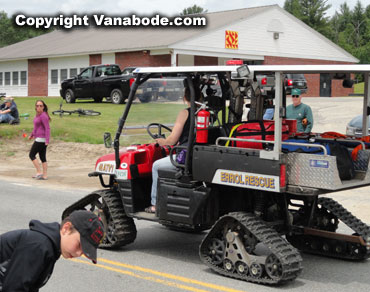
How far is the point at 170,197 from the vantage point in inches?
304

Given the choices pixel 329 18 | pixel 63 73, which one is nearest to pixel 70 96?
pixel 63 73

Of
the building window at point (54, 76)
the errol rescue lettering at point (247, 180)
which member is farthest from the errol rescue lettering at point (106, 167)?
Result: the building window at point (54, 76)

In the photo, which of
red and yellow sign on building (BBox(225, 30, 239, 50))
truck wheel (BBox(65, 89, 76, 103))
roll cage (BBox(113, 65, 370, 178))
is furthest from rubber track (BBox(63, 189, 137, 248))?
red and yellow sign on building (BBox(225, 30, 239, 50))

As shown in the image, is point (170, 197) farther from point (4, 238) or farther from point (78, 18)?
point (78, 18)

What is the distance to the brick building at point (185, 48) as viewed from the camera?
134 ft

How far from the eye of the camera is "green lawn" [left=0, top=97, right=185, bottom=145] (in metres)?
8.81

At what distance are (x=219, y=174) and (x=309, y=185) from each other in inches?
39.8

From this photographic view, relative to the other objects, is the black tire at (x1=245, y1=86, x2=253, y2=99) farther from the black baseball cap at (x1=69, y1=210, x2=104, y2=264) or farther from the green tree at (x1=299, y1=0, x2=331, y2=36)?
the green tree at (x1=299, y1=0, x2=331, y2=36)

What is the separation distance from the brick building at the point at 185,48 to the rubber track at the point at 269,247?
102 ft

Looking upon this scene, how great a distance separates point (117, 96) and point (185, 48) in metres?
8.73

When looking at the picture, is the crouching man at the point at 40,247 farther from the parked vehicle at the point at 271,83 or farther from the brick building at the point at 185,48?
the brick building at the point at 185,48

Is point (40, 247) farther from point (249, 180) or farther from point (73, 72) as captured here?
point (73, 72)

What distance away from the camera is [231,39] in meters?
42.3

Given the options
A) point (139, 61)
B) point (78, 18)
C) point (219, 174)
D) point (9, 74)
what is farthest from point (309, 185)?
point (9, 74)
